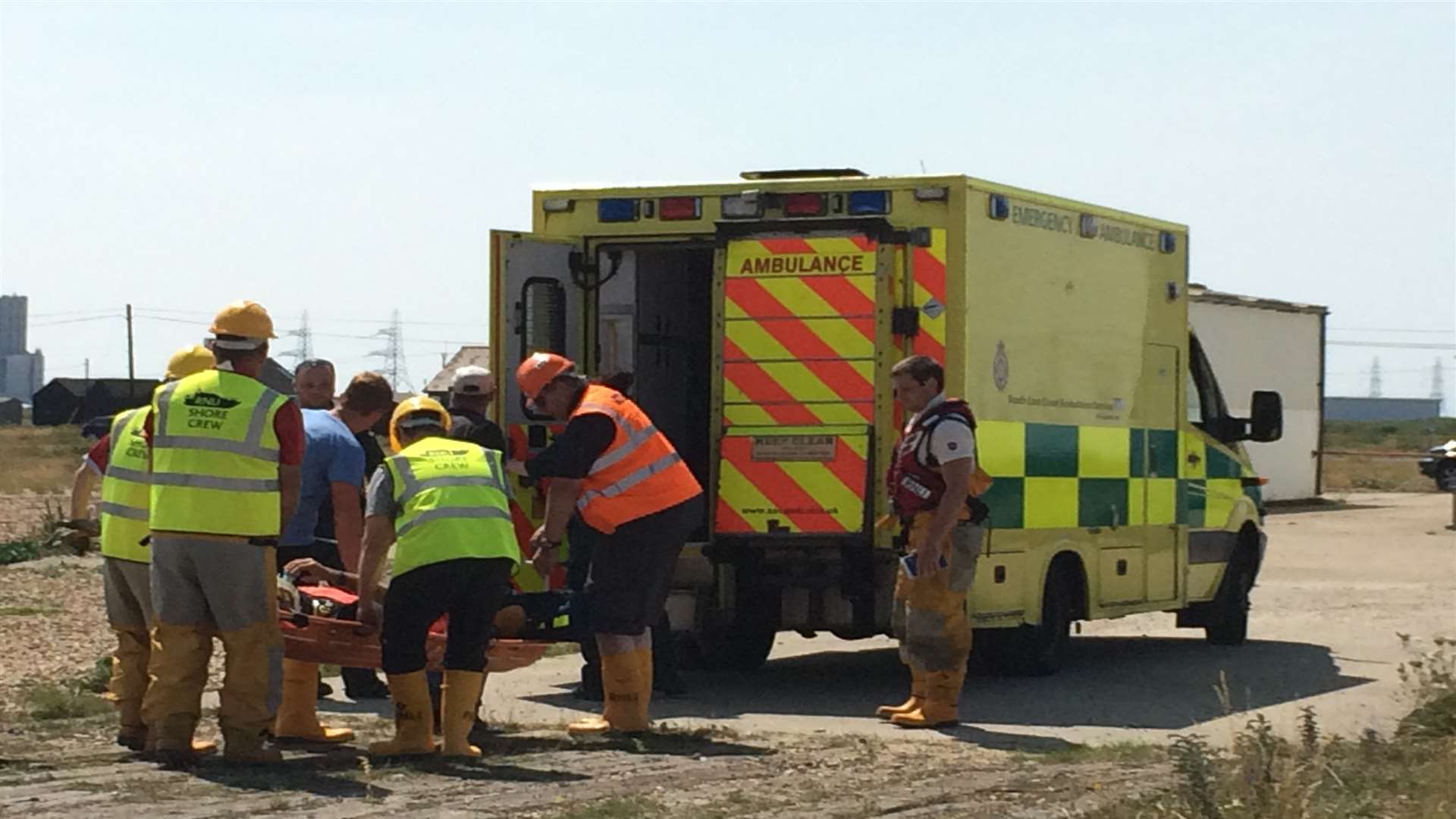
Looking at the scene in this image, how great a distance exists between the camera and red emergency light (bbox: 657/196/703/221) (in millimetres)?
12516

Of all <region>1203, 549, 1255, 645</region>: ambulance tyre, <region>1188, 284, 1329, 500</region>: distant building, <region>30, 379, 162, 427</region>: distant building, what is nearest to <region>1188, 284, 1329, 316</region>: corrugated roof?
<region>1188, 284, 1329, 500</region>: distant building

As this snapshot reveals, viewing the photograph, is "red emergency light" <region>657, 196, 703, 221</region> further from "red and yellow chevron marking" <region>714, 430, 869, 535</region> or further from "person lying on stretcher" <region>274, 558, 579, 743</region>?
"person lying on stretcher" <region>274, 558, 579, 743</region>

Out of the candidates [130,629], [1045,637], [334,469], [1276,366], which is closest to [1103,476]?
[1045,637]

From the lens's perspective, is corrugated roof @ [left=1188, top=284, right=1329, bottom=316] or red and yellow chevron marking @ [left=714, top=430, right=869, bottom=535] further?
corrugated roof @ [left=1188, top=284, right=1329, bottom=316]

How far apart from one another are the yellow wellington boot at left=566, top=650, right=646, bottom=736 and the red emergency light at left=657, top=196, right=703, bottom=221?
3.16 m

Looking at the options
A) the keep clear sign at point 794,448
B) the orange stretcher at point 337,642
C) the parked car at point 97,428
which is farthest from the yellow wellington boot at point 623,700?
the parked car at point 97,428

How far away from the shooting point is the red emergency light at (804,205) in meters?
12.3

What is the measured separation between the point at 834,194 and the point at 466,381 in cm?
Answer: 230

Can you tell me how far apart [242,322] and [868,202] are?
408 cm

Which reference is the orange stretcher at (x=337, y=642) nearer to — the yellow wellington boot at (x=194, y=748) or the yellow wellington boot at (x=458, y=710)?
the yellow wellington boot at (x=458, y=710)

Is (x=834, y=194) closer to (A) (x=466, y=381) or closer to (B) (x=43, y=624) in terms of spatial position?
(A) (x=466, y=381)

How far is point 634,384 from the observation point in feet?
43.3

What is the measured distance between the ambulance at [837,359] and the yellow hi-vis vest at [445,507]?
3.01 m

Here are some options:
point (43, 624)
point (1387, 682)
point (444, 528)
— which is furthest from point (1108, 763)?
point (43, 624)
